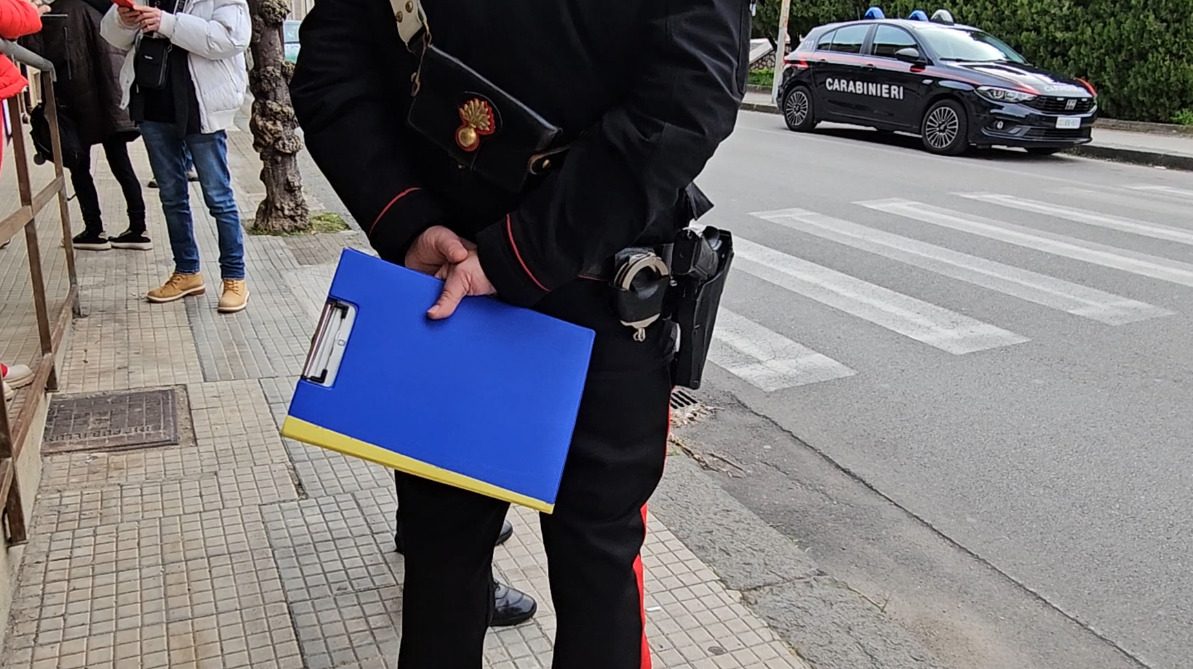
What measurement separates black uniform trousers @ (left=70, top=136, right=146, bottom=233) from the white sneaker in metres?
2.84

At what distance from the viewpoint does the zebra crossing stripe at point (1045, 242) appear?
22.9 feet

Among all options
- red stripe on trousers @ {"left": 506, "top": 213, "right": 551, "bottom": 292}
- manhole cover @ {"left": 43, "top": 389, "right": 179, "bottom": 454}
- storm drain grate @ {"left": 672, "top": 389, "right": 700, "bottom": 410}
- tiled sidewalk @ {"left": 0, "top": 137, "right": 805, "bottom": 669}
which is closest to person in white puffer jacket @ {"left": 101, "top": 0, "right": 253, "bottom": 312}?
tiled sidewalk @ {"left": 0, "top": 137, "right": 805, "bottom": 669}

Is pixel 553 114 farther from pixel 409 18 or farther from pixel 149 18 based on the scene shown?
pixel 149 18

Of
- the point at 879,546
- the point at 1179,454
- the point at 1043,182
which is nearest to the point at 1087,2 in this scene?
the point at 1043,182

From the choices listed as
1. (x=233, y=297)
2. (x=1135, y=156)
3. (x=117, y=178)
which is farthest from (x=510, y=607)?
(x=1135, y=156)

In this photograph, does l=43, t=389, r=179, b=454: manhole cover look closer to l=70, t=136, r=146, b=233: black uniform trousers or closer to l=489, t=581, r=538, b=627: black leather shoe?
l=489, t=581, r=538, b=627: black leather shoe

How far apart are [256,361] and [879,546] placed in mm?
2791

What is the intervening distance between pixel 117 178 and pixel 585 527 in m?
5.53

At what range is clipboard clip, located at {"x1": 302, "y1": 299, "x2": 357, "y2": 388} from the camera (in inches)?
64.4

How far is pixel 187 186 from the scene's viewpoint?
5113 millimetres

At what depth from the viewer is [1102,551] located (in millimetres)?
Result: 3457

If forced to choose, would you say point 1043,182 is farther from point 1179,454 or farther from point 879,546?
point 879,546

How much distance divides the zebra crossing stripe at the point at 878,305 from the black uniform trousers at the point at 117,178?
3984 mm

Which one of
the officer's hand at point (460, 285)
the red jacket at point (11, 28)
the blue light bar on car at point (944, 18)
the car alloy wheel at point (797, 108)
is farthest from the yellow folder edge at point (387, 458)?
the car alloy wheel at point (797, 108)
